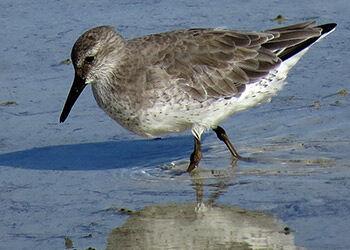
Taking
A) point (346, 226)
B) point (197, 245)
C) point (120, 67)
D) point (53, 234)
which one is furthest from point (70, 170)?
point (346, 226)

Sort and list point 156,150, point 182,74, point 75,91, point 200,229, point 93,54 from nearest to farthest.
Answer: point 200,229 → point 93,54 → point 182,74 → point 75,91 → point 156,150

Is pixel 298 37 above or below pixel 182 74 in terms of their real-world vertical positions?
above

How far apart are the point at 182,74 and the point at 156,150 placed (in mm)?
1023

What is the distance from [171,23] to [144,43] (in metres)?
3.06

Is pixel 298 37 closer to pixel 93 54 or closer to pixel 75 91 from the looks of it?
pixel 93 54

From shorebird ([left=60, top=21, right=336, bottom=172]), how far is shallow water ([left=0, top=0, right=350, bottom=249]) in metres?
0.49

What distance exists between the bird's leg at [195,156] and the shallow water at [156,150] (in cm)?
9

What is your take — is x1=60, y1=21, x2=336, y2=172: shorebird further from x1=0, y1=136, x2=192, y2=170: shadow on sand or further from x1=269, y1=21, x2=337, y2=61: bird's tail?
x1=0, y1=136, x2=192, y2=170: shadow on sand

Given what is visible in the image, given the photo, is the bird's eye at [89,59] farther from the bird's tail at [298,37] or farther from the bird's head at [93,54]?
the bird's tail at [298,37]

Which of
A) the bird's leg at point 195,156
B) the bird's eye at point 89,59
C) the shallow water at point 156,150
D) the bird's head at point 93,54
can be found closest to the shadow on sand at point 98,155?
the shallow water at point 156,150

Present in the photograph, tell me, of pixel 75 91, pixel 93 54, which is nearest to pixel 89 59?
pixel 93 54

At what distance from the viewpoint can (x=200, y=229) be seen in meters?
6.45

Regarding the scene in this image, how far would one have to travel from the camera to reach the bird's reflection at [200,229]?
6.16 meters

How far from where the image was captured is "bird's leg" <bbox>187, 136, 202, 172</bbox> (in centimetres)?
809
